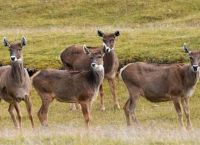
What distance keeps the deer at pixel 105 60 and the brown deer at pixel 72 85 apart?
11.7 feet

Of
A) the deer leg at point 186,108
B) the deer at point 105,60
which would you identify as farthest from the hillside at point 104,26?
the deer leg at point 186,108

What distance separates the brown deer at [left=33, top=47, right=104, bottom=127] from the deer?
11.7ft

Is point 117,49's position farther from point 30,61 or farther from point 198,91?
point 198,91

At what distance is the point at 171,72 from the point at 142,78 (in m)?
1.00

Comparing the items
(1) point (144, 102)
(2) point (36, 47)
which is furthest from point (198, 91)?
(2) point (36, 47)

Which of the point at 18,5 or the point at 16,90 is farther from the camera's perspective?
the point at 18,5

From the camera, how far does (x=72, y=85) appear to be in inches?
841

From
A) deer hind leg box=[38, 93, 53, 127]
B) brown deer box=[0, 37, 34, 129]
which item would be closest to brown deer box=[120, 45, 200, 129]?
deer hind leg box=[38, 93, 53, 127]

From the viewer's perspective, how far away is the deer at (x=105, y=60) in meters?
25.8

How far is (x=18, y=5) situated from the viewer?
55469mm

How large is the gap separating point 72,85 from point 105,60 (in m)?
5.14

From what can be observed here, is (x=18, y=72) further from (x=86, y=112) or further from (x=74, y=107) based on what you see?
(x=74, y=107)

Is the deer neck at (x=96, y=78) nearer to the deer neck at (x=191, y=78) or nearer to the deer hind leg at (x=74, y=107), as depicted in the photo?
the deer neck at (x=191, y=78)

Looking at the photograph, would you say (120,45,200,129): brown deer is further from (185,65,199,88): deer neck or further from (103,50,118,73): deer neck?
→ (103,50,118,73): deer neck
